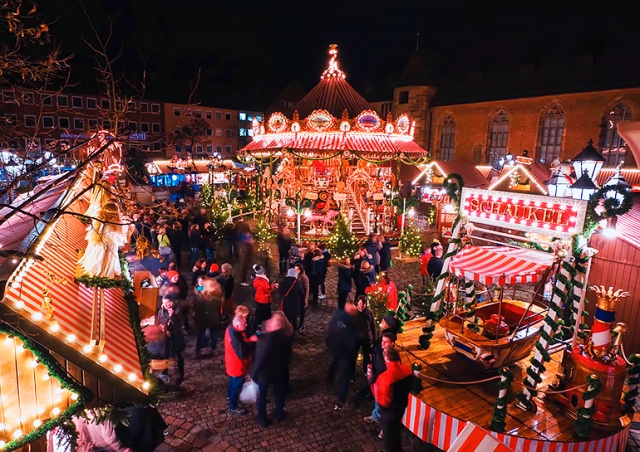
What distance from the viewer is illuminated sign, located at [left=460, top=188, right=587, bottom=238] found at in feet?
18.7

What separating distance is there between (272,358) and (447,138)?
30.9m

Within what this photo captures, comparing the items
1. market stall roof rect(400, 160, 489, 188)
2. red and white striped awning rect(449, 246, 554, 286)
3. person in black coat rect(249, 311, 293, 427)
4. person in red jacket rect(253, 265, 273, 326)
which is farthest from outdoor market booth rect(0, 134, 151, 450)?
market stall roof rect(400, 160, 489, 188)

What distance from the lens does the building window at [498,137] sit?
28781 mm

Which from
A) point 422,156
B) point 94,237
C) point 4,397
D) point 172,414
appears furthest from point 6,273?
point 422,156

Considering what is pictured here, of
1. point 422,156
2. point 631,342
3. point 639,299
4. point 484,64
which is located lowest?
point 631,342

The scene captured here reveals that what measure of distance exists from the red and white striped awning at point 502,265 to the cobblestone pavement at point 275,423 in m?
2.52

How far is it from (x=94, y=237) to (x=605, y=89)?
2740 cm

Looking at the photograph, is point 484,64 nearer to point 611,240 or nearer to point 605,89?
point 605,89

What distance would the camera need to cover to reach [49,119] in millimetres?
37969

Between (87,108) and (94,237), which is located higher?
(87,108)

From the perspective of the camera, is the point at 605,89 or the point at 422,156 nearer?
the point at 422,156

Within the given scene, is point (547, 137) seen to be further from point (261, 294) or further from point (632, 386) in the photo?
point (261, 294)

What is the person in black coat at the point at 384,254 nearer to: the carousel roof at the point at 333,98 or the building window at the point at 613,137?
the carousel roof at the point at 333,98

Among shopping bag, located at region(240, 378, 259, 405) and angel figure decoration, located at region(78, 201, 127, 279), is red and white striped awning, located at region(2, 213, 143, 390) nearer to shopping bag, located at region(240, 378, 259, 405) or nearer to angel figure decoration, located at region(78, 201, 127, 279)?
angel figure decoration, located at region(78, 201, 127, 279)
